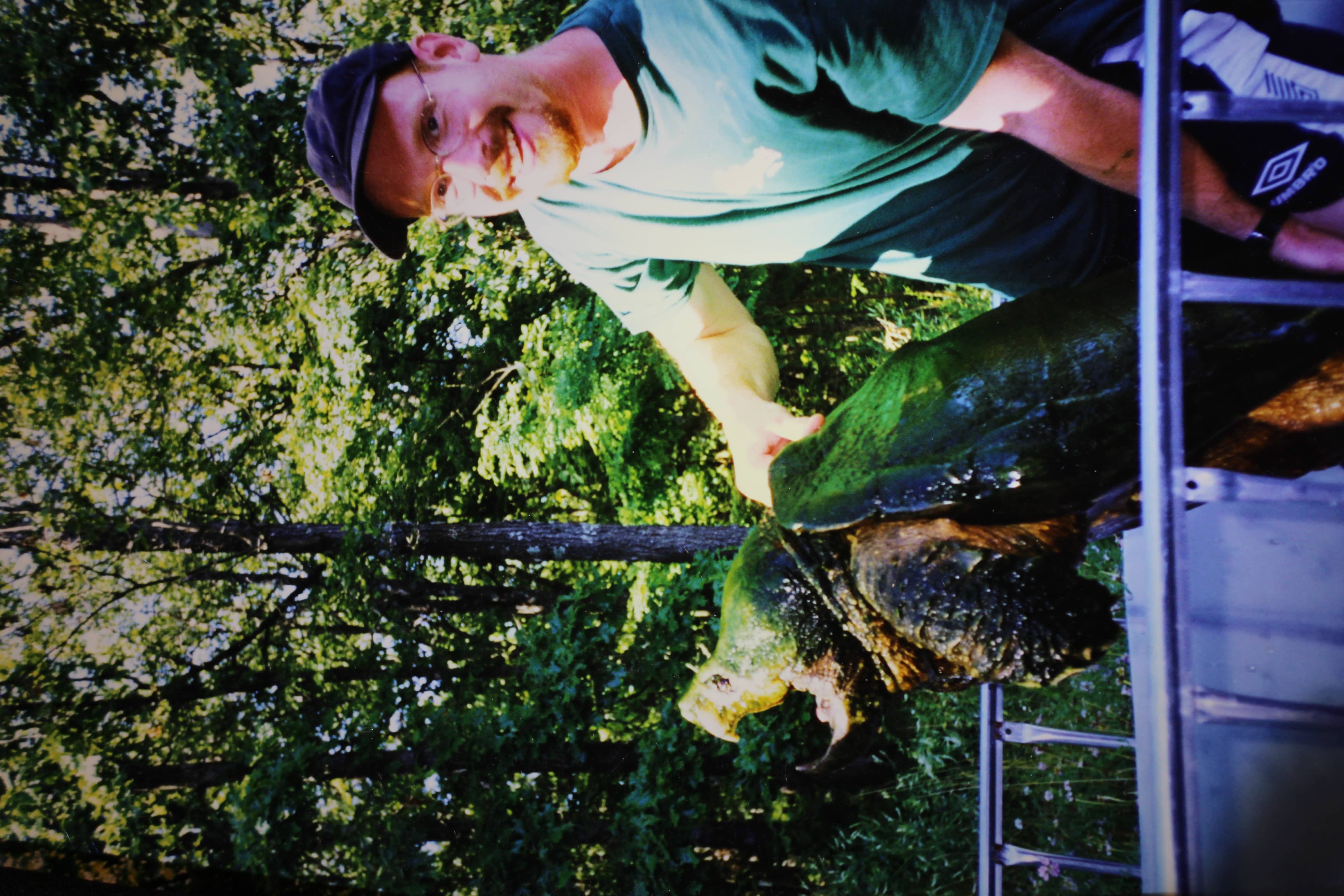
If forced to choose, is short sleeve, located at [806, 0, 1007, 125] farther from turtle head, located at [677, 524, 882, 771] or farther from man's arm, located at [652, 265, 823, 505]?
turtle head, located at [677, 524, 882, 771]

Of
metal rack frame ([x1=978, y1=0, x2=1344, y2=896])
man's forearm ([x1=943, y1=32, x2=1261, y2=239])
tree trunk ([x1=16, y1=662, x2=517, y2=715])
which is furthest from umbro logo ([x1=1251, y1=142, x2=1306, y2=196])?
tree trunk ([x1=16, y1=662, x2=517, y2=715])

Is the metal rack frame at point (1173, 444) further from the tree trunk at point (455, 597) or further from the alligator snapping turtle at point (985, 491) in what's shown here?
the tree trunk at point (455, 597)

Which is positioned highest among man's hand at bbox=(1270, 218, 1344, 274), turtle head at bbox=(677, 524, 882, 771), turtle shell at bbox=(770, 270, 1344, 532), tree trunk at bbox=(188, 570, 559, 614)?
man's hand at bbox=(1270, 218, 1344, 274)

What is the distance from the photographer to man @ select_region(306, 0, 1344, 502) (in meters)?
1.08

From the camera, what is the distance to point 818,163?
4.10 feet

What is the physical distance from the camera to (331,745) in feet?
6.22

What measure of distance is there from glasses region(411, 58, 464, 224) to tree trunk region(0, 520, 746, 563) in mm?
828

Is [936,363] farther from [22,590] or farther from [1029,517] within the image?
[22,590]

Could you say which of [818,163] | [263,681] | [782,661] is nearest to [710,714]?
[782,661]

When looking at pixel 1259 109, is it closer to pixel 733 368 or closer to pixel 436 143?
pixel 733 368

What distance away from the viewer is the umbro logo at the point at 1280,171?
40.2 inches

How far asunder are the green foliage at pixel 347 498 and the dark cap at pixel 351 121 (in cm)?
49

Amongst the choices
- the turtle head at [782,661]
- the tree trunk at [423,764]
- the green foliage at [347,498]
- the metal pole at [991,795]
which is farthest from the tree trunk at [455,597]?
the metal pole at [991,795]

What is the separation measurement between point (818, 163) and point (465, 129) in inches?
22.7
